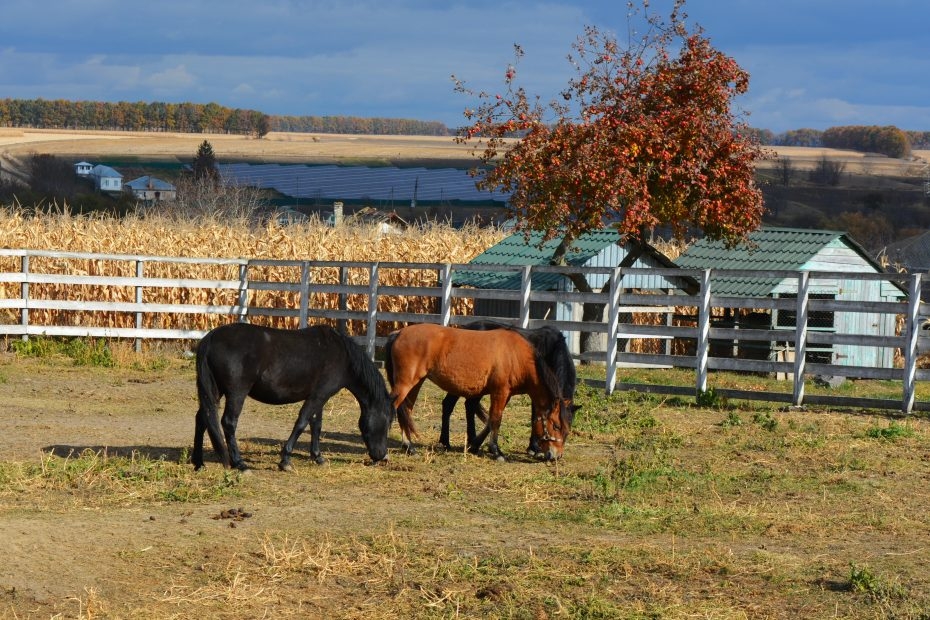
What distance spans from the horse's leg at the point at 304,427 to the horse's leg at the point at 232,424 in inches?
13.6

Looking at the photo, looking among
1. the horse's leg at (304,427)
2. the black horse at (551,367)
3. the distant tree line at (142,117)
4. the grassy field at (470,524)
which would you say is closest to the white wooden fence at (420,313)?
the grassy field at (470,524)

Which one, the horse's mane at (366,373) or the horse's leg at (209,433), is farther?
the horse's mane at (366,373)

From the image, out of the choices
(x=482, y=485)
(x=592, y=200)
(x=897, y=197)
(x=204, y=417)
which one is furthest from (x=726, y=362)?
(x=897, y=197)

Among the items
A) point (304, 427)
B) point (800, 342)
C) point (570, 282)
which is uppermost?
point (570, 282)

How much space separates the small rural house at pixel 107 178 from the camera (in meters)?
98.4

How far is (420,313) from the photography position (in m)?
20.5

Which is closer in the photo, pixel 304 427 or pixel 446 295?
pixel 304 427

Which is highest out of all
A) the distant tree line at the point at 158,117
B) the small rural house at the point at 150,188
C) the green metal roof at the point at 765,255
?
the distant tree line at the point at 158,117

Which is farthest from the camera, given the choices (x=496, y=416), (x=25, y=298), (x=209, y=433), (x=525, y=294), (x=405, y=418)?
(x=25, y=298)

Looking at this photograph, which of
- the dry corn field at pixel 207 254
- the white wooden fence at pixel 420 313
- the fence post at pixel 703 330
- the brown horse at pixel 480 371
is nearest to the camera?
the brown horse at pixel 480 371

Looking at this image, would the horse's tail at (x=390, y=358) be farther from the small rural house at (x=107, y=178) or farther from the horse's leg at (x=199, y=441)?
the small rural house at (x=107, y=178)

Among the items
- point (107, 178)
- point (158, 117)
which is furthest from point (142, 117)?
point (107, 178)

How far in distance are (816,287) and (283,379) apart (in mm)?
14574

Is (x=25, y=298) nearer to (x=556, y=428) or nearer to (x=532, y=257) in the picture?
(x=532, y=257)
